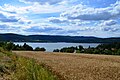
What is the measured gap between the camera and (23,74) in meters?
13.6

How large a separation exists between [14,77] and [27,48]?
60.9m

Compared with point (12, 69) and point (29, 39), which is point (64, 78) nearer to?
point (12, 69)

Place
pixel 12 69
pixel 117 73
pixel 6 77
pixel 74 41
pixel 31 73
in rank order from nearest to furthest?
pixel 31 73 < pixel 6 77 < pixel 12 69 < pixel 117 73 < pixel 74 41

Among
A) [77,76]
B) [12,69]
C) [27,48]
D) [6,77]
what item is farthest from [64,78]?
[27,48]

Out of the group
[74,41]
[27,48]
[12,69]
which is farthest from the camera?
[74,41]

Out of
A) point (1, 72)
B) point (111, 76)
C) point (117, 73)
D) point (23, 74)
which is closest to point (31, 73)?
point (23, 74)

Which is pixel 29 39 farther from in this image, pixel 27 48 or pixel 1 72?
pixel 1 72

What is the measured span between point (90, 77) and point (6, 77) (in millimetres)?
5336

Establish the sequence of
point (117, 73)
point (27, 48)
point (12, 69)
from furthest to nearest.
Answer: point (27, 48)
point (117, 73)
point (12, 69)

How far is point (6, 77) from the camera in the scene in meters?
14.4

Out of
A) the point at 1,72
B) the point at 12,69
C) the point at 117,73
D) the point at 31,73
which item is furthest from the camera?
the point at 117,73

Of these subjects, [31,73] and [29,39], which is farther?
[29,39]

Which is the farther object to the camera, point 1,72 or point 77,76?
point 77,76

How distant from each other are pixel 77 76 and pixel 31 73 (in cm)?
567
